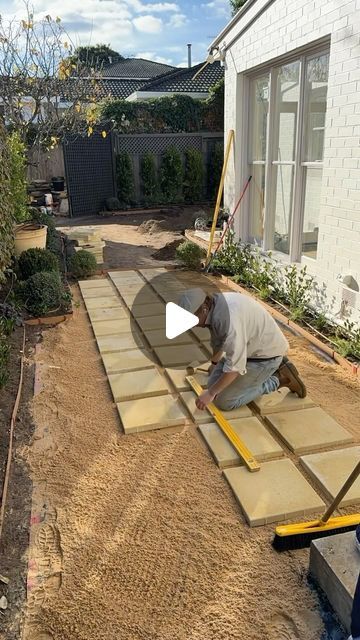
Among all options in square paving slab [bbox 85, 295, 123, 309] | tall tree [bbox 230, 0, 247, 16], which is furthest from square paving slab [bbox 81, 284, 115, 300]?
tall tree [bbox 230, 0, 247, 16]

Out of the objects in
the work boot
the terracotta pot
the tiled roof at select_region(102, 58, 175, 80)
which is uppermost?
the tiled roof at select_region(102, 58, 175, 80)

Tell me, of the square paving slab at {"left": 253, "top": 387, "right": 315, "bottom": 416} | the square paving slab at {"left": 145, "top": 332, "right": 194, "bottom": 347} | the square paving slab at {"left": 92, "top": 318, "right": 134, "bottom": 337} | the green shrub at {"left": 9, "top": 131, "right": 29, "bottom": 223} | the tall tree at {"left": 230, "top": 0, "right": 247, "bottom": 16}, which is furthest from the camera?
the tall tree at {"left": 230, "top": 0, "right": 247, "bottom": 16}

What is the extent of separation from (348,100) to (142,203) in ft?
35.9

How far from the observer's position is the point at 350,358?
14.7 feet

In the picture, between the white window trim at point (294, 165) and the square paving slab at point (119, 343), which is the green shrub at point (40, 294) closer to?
the square paving slab at point (119, 343)

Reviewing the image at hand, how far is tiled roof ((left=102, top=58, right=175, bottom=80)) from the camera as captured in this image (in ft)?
81.9

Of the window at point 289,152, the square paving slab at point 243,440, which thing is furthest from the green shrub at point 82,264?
the square paving slab at point 243,440

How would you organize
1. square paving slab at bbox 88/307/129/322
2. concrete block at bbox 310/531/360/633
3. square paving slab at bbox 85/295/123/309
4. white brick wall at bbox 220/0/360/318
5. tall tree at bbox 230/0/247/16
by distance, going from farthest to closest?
tall tree at bbox 230/0/247/16, square paving slab at bbox 85/295/123/309, square paving slab at bbox 88/307/129/322, white brick wall at bbox 220/0/360/318, concrete block at bbox 310/531/360/633

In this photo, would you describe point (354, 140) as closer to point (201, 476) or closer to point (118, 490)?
point (201, 476)

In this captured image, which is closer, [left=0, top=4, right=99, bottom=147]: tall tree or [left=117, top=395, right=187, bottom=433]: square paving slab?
[left=117, top=395, right=187, bottom=433]: square paving slab

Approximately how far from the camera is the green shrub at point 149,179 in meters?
14.7

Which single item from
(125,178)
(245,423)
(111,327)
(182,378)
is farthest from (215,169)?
(245,423)

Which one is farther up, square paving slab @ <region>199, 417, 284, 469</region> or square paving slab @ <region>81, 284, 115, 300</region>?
square paving slab @ <region>81, 284, 115, 300</region>

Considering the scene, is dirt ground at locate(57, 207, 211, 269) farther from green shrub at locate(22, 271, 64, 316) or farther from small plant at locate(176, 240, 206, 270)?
green shrub at locate(22, 271, 64, 316)
